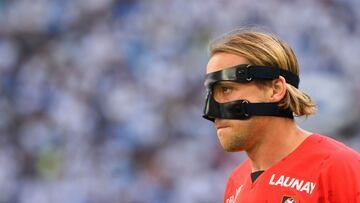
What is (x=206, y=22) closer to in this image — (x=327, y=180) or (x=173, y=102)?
(x=173, y=102)

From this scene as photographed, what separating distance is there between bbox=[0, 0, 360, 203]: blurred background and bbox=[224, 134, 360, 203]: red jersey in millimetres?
3316

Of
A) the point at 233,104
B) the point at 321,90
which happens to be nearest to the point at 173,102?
the point at 321,90

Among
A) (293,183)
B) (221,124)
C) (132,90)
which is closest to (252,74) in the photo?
(221,124)

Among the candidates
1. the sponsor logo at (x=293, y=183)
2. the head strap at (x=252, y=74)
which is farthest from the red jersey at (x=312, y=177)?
the head strap at (x=252, y=74)

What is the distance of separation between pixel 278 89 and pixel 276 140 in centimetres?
18

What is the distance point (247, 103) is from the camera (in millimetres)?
2645

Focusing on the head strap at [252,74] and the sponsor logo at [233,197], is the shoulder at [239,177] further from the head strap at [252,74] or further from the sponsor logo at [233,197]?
the head strap at [252,74]

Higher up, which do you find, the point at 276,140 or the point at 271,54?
the point at 271,54

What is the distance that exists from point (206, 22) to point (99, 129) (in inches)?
50.3

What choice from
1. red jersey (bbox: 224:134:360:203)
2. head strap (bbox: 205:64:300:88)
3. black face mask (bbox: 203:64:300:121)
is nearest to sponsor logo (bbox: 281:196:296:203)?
red jersey (bbox: 224:134:360:203)

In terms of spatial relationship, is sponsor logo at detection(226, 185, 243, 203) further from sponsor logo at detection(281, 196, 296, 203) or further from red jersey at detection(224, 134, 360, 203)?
sponsor logo at detection(281, 196, 296, 203)

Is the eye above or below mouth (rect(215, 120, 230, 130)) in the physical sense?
above

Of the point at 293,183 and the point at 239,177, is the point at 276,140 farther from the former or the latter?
the point at 239,177

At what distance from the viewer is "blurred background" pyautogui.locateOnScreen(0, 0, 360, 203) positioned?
5.98m
